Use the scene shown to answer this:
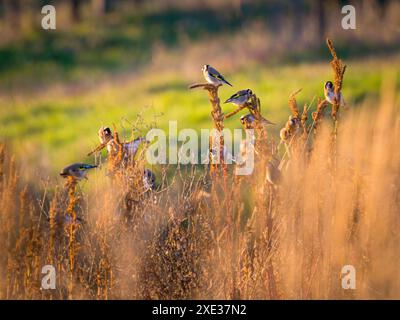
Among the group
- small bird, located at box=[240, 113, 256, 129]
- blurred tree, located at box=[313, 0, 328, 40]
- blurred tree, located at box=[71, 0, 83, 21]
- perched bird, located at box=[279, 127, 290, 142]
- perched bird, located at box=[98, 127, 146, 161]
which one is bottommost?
perched bird, located at box=[98, 127, 146, 161]

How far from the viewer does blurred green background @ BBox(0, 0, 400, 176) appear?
14.0 metres

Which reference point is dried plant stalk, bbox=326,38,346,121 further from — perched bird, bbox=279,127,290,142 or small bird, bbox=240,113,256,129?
small bird, bbox=240,113,256,129

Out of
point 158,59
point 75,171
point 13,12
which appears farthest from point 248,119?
point 13,12

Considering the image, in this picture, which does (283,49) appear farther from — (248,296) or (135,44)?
(248,296)

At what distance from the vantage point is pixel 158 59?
70.9 ft

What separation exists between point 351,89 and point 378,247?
865cm

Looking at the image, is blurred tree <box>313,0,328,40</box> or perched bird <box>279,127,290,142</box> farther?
blurred tree <box>313,0,328,40</box>

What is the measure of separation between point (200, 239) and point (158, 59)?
17.0 metres

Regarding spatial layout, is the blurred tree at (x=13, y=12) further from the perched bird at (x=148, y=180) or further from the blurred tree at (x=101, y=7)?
the perched bird at (x=148, y=180)

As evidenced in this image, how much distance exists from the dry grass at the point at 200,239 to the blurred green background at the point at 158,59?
442cm

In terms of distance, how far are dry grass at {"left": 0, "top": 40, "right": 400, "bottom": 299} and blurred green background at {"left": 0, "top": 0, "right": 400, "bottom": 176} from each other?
4417 millimetres

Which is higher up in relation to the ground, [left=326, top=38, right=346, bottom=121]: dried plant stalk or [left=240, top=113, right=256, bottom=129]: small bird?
[left=326, top=38, right=346, bottom=121]: dried plant stalk

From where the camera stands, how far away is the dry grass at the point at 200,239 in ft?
15.7

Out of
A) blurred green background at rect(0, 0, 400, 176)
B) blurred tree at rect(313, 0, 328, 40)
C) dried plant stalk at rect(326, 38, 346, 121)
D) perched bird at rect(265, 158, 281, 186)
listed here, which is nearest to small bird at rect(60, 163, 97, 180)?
perched bird at rect(265, 158, 281, 186)
